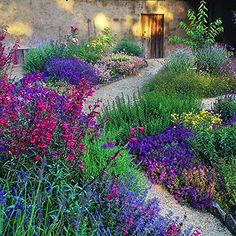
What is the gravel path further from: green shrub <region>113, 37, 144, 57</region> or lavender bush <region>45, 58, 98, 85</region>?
green shrub <region>113, 37, 144, 57</region>

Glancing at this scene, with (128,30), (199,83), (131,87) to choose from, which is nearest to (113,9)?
(128,30)

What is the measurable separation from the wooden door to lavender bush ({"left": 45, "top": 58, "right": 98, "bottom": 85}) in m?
5.82

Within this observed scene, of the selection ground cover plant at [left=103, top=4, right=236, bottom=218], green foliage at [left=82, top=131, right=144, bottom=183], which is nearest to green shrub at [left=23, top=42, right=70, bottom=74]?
ground cover plant at [left=103, top=4, right=236, bottom=218]

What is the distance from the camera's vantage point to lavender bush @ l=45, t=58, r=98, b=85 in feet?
27.5

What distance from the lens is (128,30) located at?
14102 millimetres

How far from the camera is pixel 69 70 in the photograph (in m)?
8.64

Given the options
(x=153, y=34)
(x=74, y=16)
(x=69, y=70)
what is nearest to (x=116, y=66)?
(x=69, y=70)

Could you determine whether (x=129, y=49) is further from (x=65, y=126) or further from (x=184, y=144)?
(x=65, y=126)

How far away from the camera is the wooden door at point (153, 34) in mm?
14531

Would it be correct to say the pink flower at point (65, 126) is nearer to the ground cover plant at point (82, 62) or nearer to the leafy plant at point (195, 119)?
the leafy plant at point (195, 119)

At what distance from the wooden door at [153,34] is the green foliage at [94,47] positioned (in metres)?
1.57

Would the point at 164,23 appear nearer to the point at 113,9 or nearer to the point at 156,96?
the point at 113,9

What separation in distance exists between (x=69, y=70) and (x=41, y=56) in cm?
153

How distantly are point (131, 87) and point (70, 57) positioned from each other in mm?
1903
